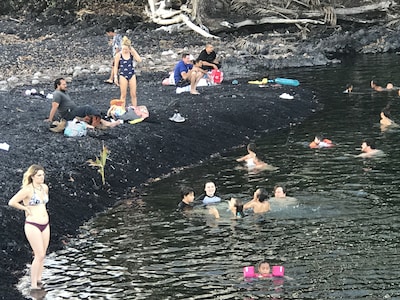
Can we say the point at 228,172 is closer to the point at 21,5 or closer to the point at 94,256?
the point at 94,256

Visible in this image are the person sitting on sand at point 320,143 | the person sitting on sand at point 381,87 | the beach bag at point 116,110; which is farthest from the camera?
the person sitting on sand at point 381,87

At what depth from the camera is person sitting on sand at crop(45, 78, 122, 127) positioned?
64.4 feet

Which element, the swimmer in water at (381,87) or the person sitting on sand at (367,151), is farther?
the swimmer in water at (381,87)

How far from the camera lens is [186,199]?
16734mm

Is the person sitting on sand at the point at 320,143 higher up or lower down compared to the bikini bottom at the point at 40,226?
lower down

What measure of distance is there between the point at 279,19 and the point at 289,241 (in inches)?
1285

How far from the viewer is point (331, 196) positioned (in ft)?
54.5

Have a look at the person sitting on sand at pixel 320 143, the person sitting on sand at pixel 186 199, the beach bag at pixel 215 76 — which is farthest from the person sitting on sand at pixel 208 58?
the person sitting on sand at pixel 186 199

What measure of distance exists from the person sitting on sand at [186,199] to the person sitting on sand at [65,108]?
476 cm

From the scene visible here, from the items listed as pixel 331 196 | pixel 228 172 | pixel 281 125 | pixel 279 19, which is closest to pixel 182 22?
pixel 279 19

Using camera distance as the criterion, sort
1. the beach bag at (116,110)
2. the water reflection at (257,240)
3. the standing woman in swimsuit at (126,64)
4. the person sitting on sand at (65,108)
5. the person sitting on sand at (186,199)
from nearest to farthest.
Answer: the water reflection at (257,240)
the person sitting on sand at (186,199)
the person sitting on sand at (65,108)
the standing woman in swimsuit at (126,64)
the beach bag at (116,110)

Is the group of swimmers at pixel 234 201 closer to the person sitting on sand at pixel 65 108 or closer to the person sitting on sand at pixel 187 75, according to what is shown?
the person sitting on sand at pixel 65 108

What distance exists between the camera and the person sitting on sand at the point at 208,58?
2828cm

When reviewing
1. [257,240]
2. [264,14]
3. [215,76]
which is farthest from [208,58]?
[264,14]
